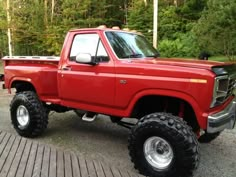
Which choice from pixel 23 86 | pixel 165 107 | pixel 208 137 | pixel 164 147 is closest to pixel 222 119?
pixel 164 147

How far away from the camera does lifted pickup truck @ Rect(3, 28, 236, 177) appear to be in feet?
14.1

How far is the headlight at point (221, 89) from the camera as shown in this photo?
13.9ft

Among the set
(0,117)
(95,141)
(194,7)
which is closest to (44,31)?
(194,7)

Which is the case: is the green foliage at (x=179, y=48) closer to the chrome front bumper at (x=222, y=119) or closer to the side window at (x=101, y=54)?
the side window at (x=101, y=54)

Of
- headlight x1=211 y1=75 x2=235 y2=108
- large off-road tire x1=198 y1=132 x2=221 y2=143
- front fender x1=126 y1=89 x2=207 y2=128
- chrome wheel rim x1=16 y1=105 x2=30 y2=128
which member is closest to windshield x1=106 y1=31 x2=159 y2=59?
front fender x1=126 y1=89 x2=207 y2=128

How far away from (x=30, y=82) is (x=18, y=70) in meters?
0.42

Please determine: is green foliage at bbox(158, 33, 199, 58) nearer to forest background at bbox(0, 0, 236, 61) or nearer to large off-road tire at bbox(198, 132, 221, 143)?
forest background at bbox(0, 0, 236, 61)

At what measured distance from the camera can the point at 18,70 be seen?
21.9ft

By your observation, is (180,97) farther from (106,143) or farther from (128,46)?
(106,143)

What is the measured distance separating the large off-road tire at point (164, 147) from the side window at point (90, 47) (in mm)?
1370

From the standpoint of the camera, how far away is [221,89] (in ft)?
14.5

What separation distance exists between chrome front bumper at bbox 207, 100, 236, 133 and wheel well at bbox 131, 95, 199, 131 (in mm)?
555

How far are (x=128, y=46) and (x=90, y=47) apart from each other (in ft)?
2.12

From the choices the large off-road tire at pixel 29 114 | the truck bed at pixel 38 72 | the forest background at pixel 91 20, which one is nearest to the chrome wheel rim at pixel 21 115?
the large off-road tire at pixel 29 114
